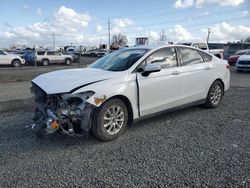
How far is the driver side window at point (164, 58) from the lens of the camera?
14.3 feet

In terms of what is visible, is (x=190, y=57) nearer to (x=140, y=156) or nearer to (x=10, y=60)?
(x=140, y=156)

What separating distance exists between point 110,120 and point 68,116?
0.72 meters

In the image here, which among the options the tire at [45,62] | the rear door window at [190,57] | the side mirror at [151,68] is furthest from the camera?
the tire at [45,62]

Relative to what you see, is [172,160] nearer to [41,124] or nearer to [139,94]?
[139,94]

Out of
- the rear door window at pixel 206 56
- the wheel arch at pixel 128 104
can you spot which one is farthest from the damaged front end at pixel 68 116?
the rear door window at pixel 206 56

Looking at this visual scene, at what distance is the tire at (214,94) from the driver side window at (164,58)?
1457 millimetres

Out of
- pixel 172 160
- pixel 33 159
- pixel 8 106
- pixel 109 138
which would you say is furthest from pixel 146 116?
pixel 8 106

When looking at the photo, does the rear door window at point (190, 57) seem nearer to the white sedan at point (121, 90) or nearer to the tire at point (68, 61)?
the white sedan at point (121, 90)

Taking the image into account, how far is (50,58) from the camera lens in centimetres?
2302

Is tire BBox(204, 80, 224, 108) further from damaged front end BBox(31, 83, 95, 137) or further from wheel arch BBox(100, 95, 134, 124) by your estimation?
damaged front end BBox(31, 83, 95, 137)

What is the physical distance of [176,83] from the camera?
15.2 feet

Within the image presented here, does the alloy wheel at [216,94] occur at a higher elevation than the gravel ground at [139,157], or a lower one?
higher

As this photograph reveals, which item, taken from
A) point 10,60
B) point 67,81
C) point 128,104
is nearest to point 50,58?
point 10,60

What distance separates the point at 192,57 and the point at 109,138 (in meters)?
2.72
